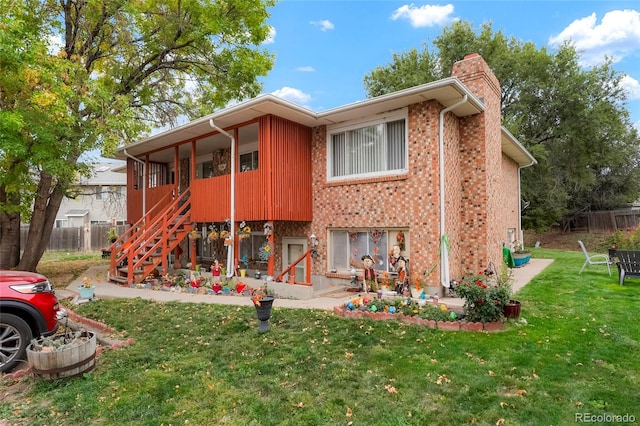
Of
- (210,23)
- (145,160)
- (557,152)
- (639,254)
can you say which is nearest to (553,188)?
(557,152)

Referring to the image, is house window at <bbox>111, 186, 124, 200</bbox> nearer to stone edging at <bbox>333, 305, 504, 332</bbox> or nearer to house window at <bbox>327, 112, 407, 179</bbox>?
house window at <bbox>327, 112, 407, 179</bbox>

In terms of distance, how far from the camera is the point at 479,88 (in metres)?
9.76

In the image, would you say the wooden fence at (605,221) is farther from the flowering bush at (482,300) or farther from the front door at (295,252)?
the flowering bush at (482,300)

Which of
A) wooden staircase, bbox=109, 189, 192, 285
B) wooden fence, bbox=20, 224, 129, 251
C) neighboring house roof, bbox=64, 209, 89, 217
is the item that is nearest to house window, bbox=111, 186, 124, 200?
wooden fence, bbox=20, 224, 129, 251

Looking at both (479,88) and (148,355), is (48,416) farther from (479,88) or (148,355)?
(479,88)

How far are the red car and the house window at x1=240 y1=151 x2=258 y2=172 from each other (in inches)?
322

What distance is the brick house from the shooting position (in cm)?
855

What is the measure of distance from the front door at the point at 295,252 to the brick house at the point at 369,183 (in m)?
0.04

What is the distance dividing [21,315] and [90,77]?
1013cm

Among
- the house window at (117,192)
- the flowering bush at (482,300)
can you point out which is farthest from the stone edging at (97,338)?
the house window at (117,192)

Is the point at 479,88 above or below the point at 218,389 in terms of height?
above

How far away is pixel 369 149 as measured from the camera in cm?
973

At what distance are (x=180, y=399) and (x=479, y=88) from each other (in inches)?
394

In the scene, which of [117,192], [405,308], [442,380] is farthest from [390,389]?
[117,192]
